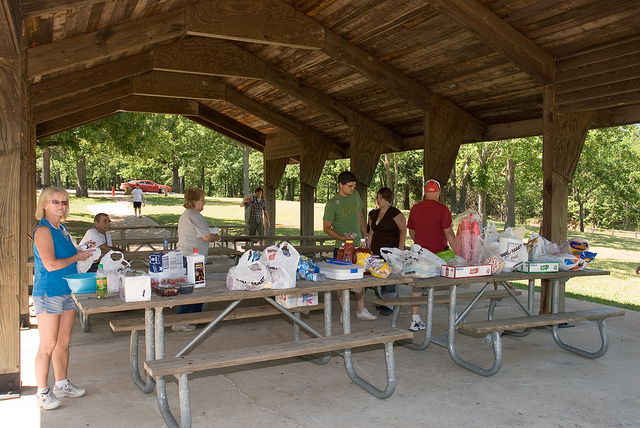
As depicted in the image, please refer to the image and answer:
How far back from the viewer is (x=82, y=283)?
323 cm

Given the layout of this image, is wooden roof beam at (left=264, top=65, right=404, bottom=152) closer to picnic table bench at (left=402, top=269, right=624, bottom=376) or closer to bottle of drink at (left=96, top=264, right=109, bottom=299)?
picnic table bench at (left=402, top=269, right=624, bottom=376)

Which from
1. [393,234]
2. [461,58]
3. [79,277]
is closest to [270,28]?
[461,58]

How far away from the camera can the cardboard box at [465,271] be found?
4.25m

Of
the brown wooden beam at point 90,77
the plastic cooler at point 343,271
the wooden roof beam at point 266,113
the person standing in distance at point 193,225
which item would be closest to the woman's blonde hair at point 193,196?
the person standing in distance at point 193,225

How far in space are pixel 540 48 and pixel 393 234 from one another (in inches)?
100

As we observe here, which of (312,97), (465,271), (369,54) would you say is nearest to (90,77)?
(312,97)

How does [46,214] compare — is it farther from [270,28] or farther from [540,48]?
[540,48]

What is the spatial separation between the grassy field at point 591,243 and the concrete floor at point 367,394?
4023 mm

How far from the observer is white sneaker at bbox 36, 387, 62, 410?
11.1 ft

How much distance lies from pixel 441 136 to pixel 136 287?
5577 mm

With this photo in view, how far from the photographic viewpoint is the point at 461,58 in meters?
6.38

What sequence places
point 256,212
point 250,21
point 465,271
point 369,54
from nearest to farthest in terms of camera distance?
point 465,271 < point 250,21 < point 369,54 < point 256,212

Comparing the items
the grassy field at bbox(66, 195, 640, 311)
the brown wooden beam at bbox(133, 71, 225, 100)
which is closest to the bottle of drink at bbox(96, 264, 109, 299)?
the brown wooden beam at bbox(133, 71, 225, 100)

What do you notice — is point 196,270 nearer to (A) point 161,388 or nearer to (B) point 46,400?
(A) point 161,388
